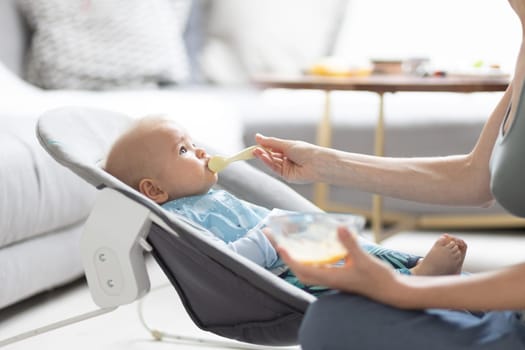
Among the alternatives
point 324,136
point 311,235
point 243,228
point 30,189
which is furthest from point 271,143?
point 324,136

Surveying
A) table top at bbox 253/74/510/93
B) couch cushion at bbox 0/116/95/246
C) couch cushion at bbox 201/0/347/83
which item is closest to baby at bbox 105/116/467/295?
couch cushion at bbox 0/116/95/246

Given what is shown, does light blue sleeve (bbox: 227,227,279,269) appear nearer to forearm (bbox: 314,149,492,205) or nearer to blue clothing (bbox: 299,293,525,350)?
forearm (bbox: 314,149,492,205)

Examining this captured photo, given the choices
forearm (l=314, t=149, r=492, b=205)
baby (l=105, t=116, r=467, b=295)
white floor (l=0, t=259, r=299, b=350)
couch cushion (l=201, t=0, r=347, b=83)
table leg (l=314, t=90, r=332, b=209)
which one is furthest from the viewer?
couch cushion (l=201, t=0, r=347, b=83)

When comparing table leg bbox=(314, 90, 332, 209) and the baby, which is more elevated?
the baby

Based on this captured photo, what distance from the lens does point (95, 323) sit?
2.19 m

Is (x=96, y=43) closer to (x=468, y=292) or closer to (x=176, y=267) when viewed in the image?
(x=176, y=267)

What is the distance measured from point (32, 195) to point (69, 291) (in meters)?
0.42

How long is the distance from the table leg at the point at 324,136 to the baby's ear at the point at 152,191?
118cm

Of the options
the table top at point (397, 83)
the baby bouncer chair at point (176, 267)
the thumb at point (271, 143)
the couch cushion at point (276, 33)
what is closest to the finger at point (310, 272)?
the baby bouncer chair at point (176, 267)

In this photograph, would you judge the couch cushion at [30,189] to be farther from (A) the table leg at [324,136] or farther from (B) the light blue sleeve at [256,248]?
(A) the table leg at [324,136]

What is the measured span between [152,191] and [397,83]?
107 centimetres

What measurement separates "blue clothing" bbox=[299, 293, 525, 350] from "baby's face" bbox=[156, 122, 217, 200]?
1.79 ft

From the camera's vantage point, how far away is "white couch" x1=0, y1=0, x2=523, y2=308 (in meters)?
2.16

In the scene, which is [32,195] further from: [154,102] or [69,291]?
[154,102]
